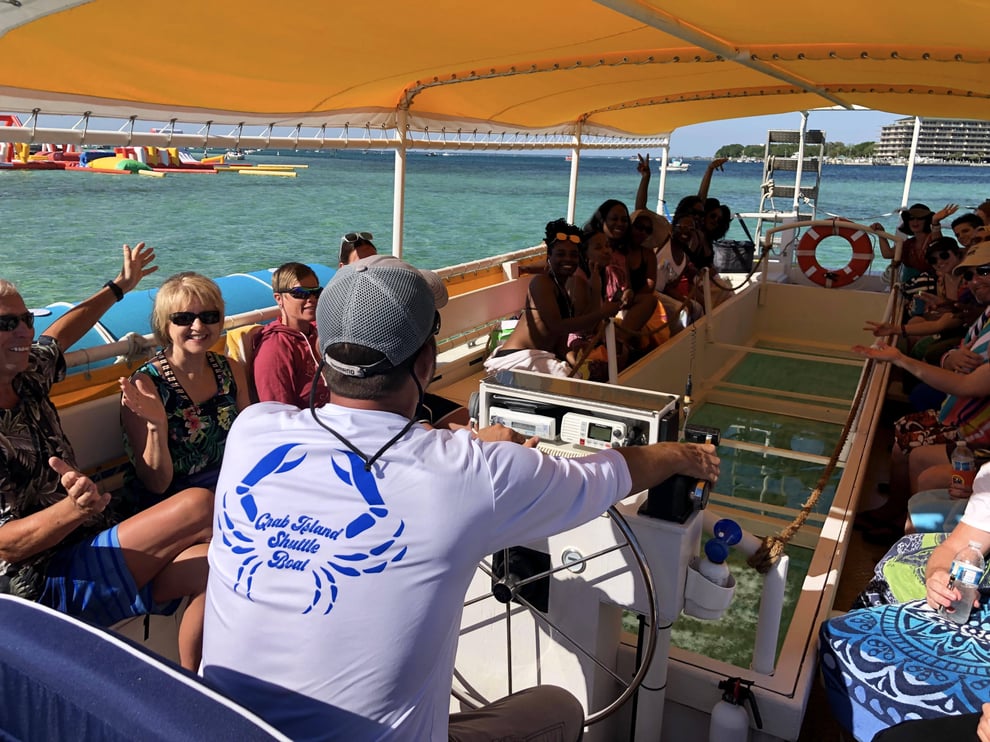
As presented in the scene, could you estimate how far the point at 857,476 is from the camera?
11.5ft

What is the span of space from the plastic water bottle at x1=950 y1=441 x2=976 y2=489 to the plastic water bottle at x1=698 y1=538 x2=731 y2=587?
1262 mm

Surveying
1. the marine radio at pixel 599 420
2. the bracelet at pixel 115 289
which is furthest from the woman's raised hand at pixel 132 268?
the marine radio at pixel 599 420

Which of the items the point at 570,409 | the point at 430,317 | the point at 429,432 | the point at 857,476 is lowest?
the point at 857,476

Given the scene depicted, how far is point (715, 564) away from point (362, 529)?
3.47 feet

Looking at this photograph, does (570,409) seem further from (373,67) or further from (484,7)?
(373,67)

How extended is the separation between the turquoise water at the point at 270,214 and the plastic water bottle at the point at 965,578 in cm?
1907

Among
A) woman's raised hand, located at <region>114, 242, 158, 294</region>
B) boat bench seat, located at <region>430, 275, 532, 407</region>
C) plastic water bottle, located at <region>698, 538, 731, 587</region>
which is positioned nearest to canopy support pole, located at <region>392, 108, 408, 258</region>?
boat bench seat, located at <region>430, 275, 532, 407</region>

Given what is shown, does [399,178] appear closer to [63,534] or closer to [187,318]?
[187,318]

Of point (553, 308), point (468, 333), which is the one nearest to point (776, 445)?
point (553, 308)

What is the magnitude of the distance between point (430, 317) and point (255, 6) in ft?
6.47

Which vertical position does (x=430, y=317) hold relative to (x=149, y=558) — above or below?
above

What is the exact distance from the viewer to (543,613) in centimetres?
208

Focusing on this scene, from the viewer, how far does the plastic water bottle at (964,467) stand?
270cm

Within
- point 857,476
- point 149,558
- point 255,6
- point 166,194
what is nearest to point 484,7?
point 255,6
